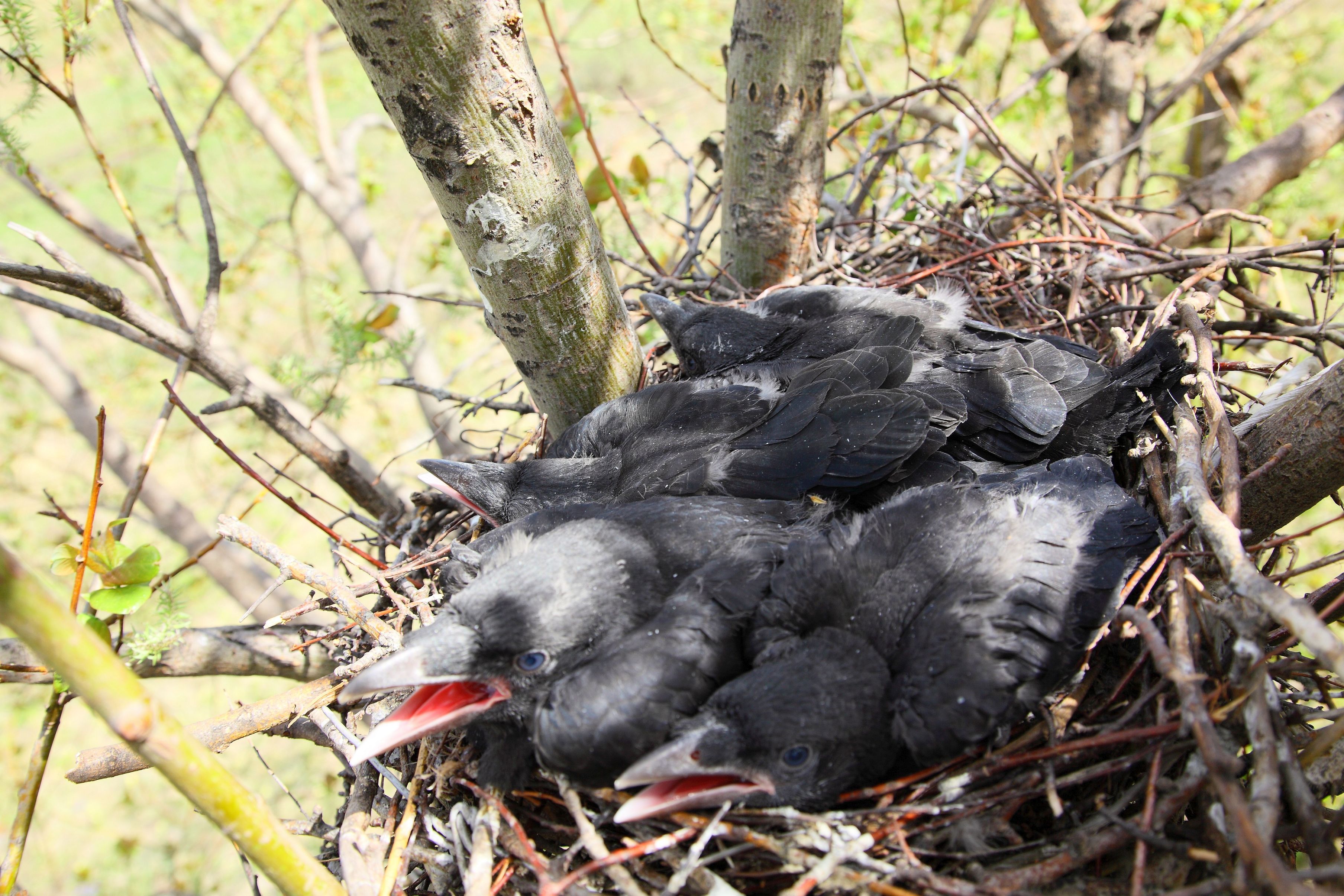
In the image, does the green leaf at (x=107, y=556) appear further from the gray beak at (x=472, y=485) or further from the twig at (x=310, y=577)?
the gray beak at (x=472, y=485)

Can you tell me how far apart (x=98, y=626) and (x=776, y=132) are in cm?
242

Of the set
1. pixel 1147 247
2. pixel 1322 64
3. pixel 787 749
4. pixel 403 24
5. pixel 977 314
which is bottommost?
pixel 787 749

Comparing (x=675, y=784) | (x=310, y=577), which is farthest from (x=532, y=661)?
(x=310, y=577)

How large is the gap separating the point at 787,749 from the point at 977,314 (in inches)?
72.5

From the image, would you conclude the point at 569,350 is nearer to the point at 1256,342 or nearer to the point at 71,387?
the point at 1256,342

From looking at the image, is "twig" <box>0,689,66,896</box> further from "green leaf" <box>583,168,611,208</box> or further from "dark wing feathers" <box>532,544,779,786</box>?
"green leaf" <box>583,168,611,208</box>

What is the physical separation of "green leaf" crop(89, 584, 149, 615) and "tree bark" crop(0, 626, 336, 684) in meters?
0.41

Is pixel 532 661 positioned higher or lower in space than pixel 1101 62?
lower

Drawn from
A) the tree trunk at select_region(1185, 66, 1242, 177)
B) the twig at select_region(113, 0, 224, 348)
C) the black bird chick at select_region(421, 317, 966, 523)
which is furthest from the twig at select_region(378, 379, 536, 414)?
the tree trunk at select_region(1185, 66, 1242, 177)

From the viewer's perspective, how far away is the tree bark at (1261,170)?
3158 millimetres

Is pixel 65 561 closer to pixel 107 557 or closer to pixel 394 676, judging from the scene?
pixel 107 557

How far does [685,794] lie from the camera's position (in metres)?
1.61

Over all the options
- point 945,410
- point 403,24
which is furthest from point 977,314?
point 403,24

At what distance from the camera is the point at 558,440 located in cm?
245
